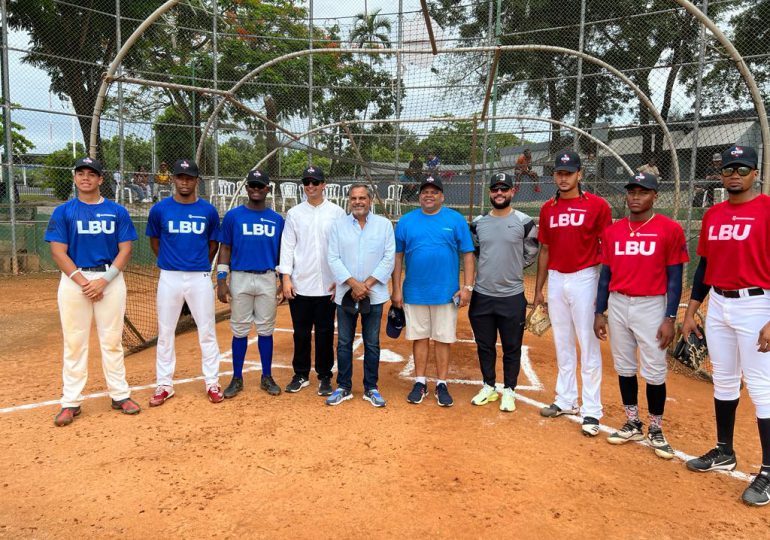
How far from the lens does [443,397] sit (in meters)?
4.32

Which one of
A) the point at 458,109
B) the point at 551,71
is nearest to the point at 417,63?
the point at 458,109

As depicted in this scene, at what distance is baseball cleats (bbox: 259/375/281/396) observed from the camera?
4.48m

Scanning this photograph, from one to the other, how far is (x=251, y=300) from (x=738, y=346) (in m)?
3.71

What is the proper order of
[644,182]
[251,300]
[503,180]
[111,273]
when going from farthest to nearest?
[251,300]
[503,180]
[111,273]
[644,182]

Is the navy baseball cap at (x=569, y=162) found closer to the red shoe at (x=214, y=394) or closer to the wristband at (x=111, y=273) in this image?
the red shoe at (x=214, y=394)

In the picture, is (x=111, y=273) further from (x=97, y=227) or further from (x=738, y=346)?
(x=738, y=346)

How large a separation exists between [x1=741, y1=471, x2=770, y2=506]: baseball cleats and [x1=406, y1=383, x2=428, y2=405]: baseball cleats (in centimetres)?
233

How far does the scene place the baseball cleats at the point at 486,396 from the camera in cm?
436

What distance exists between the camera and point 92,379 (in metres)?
4.88

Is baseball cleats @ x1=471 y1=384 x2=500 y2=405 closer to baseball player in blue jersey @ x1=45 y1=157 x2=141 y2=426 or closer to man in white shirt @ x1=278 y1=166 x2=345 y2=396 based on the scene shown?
man in white shirt @ x1=278 y1=166 x2=345 y2=396

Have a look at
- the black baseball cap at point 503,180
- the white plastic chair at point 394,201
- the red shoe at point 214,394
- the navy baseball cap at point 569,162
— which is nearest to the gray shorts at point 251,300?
the red shoe at point 214,394

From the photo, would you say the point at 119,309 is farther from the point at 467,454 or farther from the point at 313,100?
the point at 313,100

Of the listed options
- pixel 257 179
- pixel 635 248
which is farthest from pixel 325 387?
pixel 635 248

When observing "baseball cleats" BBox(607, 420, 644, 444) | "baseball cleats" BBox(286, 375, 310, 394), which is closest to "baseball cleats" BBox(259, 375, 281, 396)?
"baseball cleats" BBox(286, 375, 310, 394)
